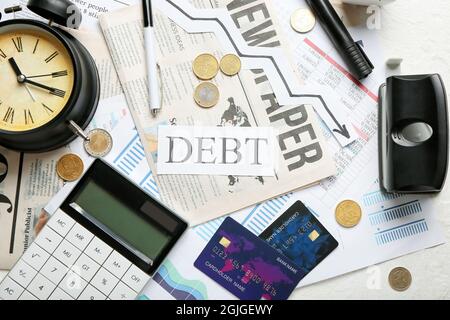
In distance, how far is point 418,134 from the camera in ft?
2.60

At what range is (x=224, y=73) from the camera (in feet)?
2.77

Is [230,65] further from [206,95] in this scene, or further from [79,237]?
[79,237]

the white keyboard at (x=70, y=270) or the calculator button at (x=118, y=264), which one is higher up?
the calculator button at (x=118, y=264)

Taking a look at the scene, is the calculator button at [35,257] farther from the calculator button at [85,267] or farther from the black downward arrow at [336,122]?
the black downward arrow at [336,122]

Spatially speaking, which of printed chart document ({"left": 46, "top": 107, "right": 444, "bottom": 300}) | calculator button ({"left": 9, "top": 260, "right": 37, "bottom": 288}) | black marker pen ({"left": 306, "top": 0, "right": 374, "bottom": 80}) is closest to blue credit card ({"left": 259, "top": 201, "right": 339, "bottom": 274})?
printed chart document ({"left": 46, "top": 107, "right": 444, "bottom": 300})

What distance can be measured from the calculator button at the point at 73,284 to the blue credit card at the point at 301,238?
0.27m

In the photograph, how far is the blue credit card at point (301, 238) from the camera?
824 millimetres

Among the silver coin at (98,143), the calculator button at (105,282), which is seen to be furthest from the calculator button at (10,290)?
the silver coin at (98,143)

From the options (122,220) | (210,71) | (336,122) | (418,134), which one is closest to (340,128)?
(336,122)

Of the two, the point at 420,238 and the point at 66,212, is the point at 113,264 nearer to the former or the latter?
the point at 66,212

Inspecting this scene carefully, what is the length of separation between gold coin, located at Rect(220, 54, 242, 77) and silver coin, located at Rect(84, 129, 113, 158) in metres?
0.20

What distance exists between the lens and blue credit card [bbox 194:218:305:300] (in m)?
0.82

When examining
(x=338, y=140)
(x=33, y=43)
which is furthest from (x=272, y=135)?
(x=33, y=43)
